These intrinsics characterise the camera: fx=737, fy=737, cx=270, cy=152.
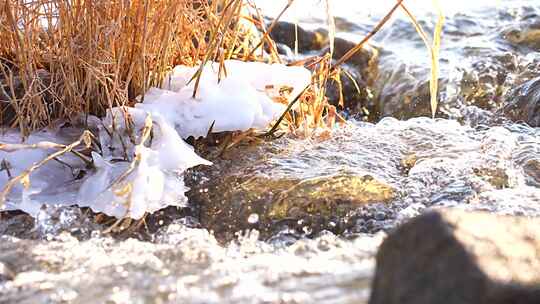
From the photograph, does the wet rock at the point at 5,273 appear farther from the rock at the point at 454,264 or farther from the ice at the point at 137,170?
the rock at the point at 454,264

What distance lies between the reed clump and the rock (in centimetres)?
142

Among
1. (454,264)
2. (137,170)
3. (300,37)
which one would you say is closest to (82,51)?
(137,170)

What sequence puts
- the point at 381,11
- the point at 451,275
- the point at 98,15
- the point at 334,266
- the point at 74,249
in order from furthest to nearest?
the point at 381,11 < the point at 98,15 < the point at 74,249 < the point at 334,266 < the point at 451,275

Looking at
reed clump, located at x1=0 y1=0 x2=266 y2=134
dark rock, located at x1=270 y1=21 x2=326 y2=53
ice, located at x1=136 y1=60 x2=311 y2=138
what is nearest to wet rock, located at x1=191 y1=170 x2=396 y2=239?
ice, located at x1=136 y1=60 x2=311 y2=138

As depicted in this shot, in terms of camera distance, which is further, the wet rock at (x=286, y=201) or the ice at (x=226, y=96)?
the ice at (x=226, y=96)

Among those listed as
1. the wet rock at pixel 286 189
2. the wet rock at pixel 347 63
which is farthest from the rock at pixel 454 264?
the wet rock at pixel 347 63

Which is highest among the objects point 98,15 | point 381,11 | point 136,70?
point 98,15

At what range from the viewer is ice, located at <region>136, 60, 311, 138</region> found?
2.58 m

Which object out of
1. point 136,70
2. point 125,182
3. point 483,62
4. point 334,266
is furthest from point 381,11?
point 334,266

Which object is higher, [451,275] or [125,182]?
[451,275]

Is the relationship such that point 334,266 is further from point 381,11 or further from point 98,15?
point 381,11

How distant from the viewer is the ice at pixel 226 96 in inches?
101

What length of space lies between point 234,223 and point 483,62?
3.04 meters

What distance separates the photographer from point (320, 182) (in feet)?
7.75
